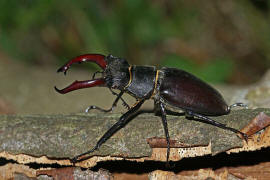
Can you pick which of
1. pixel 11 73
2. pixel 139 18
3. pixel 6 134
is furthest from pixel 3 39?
pixel 6 134

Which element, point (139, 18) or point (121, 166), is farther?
point (139, 18)

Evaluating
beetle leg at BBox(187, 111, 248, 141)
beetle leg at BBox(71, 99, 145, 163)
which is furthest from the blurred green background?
beetle leg at BBox(71, 99, 145, 163)

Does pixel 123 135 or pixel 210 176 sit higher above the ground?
pixel 123 135

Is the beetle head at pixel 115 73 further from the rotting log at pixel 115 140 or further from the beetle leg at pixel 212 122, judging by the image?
the beetle leg at pixel 212 122

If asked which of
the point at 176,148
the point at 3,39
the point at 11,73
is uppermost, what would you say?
the point at 3,39

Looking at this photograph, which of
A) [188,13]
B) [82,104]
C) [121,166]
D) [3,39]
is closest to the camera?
[121,166]

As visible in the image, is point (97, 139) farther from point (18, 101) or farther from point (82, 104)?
point (18, 101)

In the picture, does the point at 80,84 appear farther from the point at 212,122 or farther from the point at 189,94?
the point at 212,122
